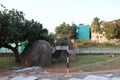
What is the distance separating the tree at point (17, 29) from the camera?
2464 cm

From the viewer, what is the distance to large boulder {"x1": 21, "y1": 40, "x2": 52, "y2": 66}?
1002 inches

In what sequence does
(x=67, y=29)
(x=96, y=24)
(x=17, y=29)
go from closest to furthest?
(x=17, y=29) < (x=96, y=24) < (x=67, y=29)

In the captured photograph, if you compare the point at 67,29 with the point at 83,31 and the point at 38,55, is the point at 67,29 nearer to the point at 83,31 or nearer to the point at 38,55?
the point at 83,31

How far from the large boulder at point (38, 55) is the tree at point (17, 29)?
4.63ft

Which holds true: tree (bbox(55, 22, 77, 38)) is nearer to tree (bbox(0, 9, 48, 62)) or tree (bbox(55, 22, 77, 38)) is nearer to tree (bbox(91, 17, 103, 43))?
tree (bbox(91, 17, 103, 43))

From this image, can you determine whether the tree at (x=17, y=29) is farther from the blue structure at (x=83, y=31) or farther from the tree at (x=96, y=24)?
the blue structure at (x=83, y=31)

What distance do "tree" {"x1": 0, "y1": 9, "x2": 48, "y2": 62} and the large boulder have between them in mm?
1410

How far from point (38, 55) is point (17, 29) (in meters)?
3.06

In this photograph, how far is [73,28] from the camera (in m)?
77.1

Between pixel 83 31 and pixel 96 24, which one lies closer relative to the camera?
pixel 96 24

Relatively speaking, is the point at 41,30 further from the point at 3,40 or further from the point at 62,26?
the point at 62,26

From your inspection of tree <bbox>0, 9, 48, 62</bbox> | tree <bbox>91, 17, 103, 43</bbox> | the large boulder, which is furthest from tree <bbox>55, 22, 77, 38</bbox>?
the large boulder

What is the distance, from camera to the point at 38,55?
25547 millimetres

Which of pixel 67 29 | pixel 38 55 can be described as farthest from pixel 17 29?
pixel 67 29
